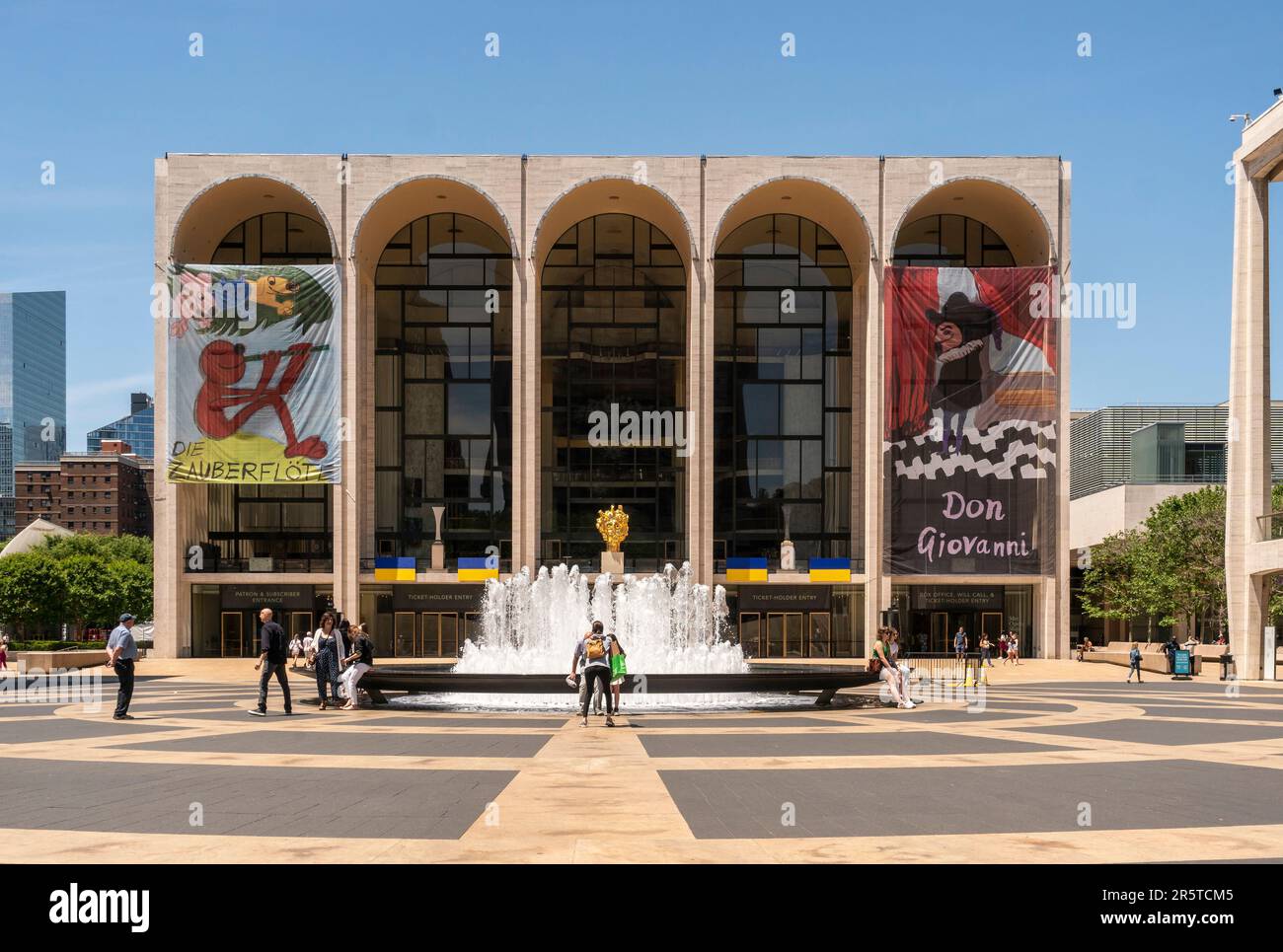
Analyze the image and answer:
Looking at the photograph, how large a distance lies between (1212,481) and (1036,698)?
59797 mm

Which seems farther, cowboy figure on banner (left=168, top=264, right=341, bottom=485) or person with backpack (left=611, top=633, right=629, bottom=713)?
cowboy figure on banner (left=168, top=264, right=341, bottom=485)

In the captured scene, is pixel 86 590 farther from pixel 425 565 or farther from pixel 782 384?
pixel 782 384

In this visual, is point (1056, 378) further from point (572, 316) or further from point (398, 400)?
point (398, 400)

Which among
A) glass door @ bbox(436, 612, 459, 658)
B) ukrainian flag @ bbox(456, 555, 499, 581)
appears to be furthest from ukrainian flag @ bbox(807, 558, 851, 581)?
glass door @ bbox(436, 612, 459, 658)

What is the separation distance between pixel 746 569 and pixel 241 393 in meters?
25.1

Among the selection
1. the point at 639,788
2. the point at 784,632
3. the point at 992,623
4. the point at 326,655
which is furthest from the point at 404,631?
the point at 639,788

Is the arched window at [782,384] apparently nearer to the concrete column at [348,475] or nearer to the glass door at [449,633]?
the glass door at [449,633]

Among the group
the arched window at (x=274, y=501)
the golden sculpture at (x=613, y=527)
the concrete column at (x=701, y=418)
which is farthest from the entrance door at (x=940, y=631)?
the arched window at (x=274, y=501)

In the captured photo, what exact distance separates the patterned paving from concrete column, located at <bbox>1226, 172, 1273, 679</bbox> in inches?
824

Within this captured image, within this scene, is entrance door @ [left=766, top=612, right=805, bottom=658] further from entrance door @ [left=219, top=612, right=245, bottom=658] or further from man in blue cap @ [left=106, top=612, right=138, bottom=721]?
man in blue cap @ [left=106, top=612, right=138, bottom=721]

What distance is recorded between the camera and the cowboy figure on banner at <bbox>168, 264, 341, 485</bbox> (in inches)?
2073

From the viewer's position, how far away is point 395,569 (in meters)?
54.8
